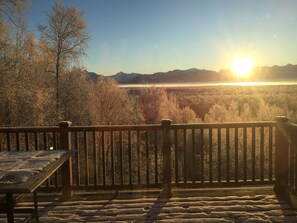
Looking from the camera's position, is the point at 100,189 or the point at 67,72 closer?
the point at 100,189

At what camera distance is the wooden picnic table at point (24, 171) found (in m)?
2.76

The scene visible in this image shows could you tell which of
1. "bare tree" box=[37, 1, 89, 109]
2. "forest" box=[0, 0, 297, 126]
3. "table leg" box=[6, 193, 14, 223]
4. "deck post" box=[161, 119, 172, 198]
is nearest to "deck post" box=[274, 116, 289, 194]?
"deck post" box=[161, 119, 172, 198]

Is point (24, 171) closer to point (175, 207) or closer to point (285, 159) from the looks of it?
point (175, 207)

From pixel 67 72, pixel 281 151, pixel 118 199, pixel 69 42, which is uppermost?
pixel 69 42

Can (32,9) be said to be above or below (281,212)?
above

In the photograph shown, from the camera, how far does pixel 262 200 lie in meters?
4.95

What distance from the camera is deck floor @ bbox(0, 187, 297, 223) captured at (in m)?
4.37

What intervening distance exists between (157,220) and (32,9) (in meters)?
12.8

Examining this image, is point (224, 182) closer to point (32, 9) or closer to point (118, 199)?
point (118, 199)

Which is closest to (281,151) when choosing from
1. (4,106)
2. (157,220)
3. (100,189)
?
(157,220)

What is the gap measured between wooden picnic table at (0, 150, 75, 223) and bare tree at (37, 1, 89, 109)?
746 inches

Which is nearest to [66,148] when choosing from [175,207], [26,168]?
[175,207]

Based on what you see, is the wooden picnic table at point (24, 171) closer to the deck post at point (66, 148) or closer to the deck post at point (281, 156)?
the deck post at point (66, 148)

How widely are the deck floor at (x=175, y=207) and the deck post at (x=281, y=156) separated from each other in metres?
0.20
